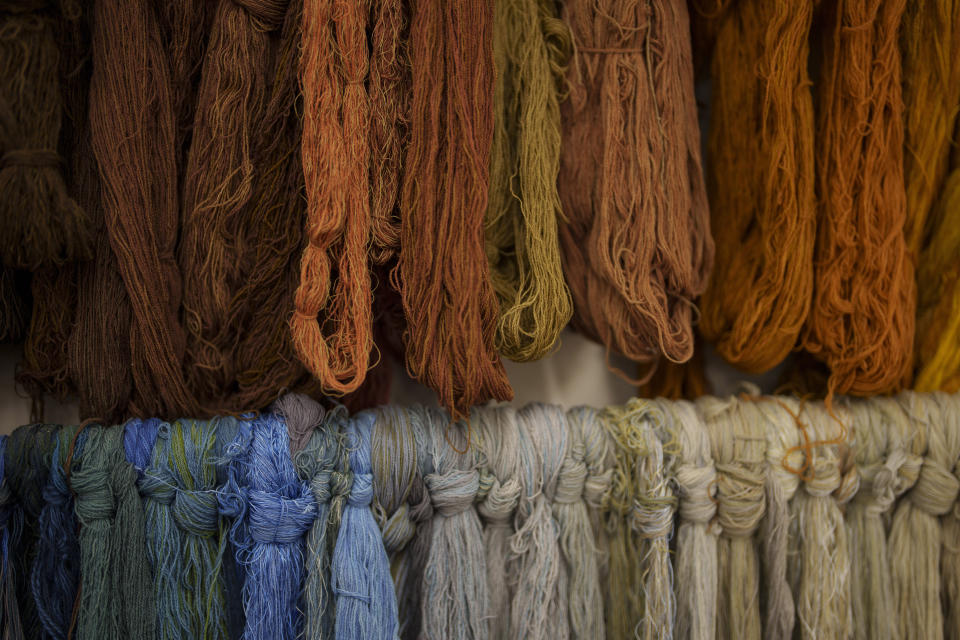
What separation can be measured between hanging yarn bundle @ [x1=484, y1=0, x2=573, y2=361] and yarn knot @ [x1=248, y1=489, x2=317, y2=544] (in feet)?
1.16

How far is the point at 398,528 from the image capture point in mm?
974

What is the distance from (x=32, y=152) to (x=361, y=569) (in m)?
0.71

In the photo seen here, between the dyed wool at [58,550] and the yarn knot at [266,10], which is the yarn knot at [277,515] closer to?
the dyed wool at [58,550]

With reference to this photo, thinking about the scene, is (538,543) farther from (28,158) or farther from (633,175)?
(28,158)

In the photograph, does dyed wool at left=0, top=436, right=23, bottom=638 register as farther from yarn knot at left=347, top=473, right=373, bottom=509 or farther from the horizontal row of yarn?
yarn knot at left=347, top=473, right=373, bottom=509

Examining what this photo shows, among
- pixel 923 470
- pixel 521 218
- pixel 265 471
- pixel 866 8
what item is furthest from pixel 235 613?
pixel 866 8

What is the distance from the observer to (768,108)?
1048 mm

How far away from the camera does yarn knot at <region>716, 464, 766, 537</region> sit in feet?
3.44

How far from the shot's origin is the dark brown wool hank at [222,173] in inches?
36.3

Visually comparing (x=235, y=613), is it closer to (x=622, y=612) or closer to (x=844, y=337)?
(x=622, y=612)

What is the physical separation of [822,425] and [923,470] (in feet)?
0.62

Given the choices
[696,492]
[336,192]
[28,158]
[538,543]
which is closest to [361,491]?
[538,543]

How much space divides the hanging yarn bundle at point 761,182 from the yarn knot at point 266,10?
27.9 inches

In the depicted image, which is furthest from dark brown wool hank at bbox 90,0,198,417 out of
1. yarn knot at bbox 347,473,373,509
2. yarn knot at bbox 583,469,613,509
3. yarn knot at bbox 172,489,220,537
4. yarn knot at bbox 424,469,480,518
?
yarn knot at bbox 583,469,613,509
